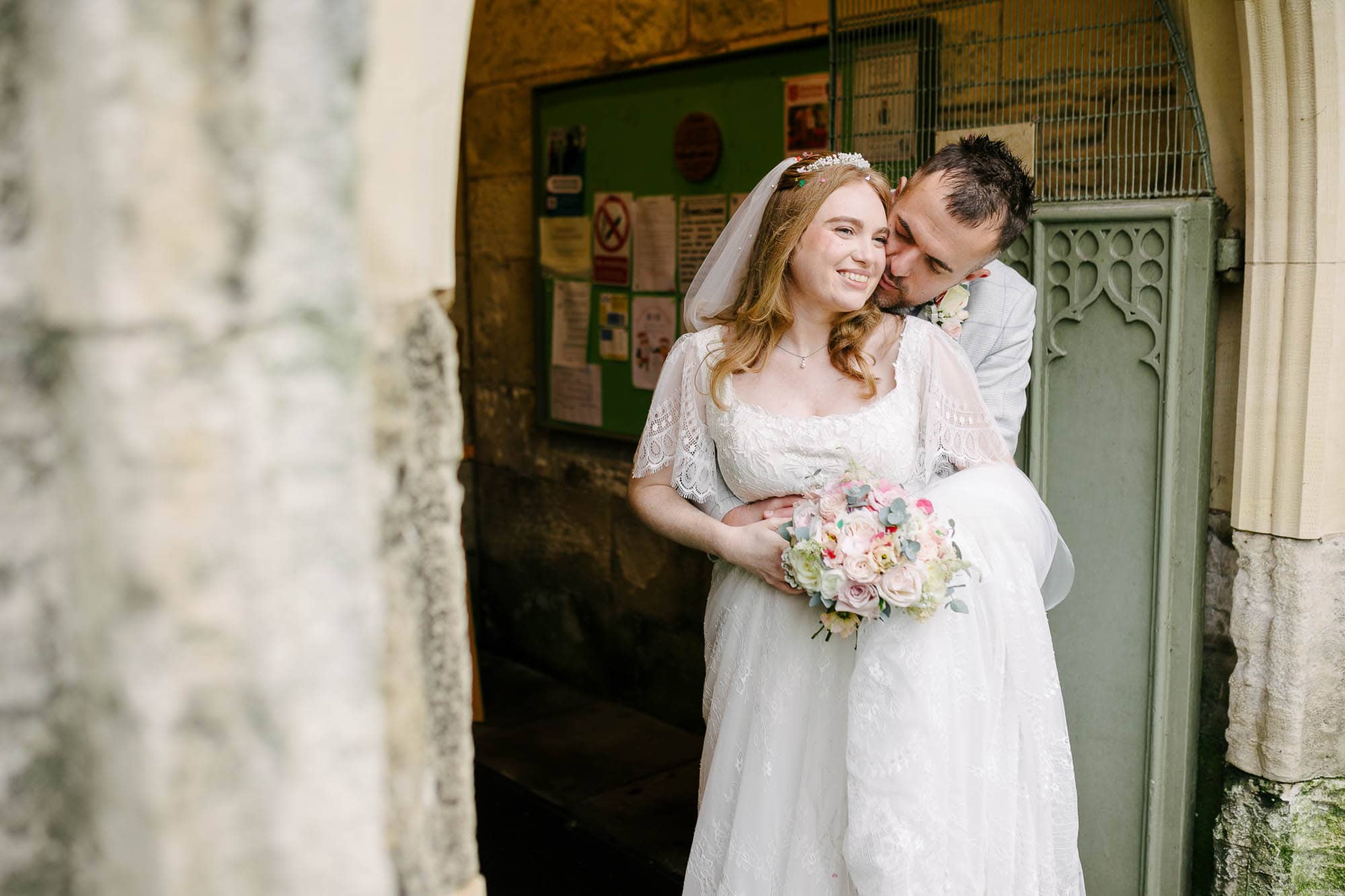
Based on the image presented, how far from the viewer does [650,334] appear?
502 centimetres

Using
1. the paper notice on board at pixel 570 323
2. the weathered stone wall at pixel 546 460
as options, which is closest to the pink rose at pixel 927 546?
the weathered stone wall at pixel 546 460

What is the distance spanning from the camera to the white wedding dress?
2.36m

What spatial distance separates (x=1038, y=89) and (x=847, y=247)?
933 mm

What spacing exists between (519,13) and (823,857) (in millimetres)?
4380

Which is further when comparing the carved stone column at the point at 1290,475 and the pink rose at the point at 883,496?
the carved stone column at the point at 1290,475

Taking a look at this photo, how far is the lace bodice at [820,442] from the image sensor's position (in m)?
2.61

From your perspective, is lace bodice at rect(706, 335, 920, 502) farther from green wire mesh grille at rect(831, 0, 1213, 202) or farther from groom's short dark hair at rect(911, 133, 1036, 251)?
green wire mesh grille at rect(831, 0, 1213, 202)

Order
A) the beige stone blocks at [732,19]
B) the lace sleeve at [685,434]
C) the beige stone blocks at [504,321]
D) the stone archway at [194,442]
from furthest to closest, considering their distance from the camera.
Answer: the beige stone blocks at [504,321], the beige stone blocks at [732,19], the lace sleeve at [685,434], the stone archway at [194,442]

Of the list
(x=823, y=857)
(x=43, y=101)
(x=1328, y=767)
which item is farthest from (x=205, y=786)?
(x=1328, y=767)

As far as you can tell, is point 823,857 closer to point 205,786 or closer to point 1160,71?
point 205,786

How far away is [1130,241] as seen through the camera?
285 cm

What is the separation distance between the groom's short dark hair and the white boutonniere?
0.69ft

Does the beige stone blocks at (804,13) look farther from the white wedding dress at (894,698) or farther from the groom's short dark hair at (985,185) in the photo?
the white wedding dress at (894,698)

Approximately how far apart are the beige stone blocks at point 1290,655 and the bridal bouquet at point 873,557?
98 centimetres
